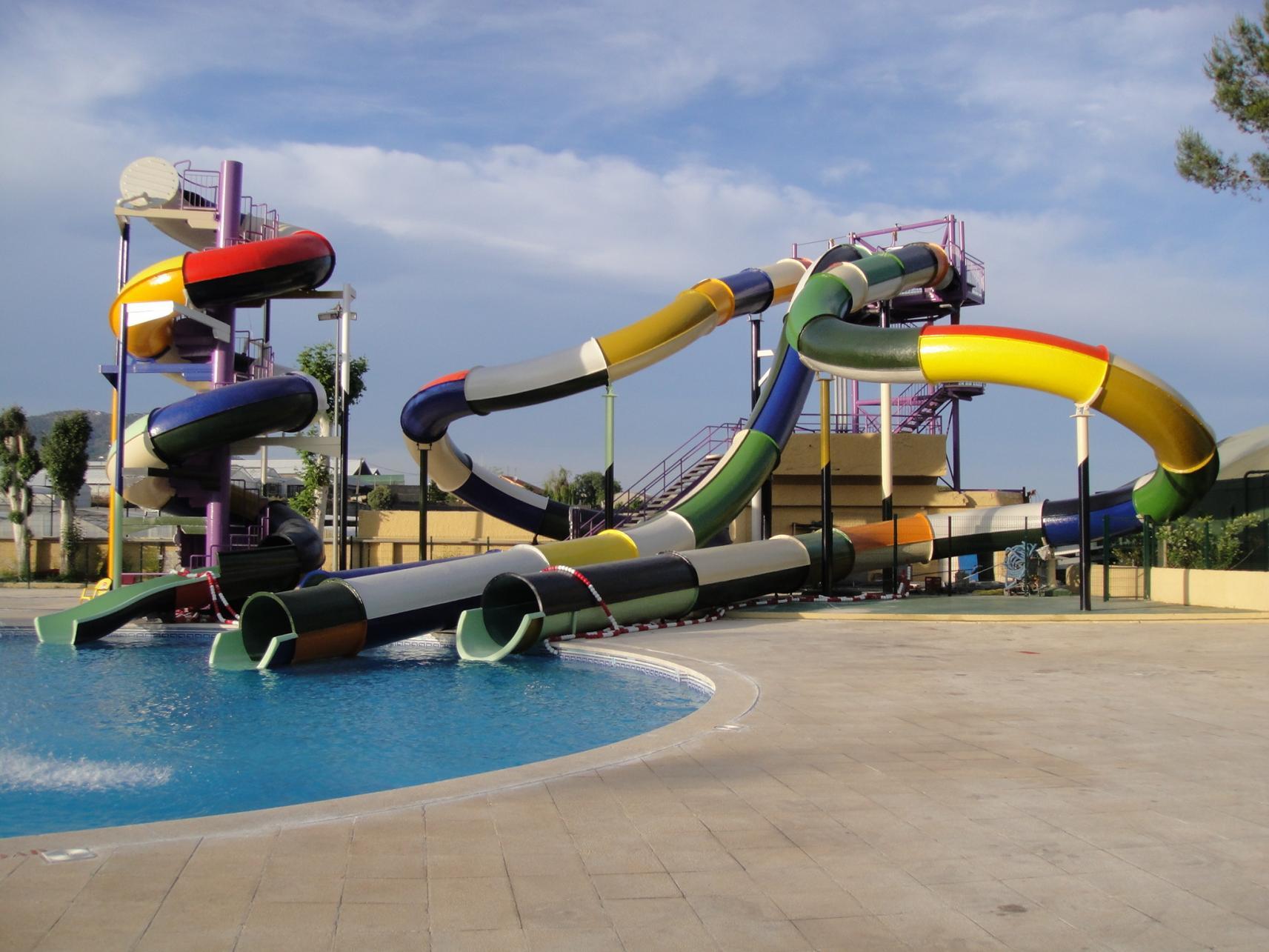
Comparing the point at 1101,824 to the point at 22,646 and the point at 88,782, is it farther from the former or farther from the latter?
the point at 22,646

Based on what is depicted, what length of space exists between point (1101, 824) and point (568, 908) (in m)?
2.63

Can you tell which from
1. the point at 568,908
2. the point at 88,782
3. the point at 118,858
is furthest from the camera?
the point at 88,782

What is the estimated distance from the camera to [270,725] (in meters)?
9.38

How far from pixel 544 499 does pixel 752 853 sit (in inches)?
801

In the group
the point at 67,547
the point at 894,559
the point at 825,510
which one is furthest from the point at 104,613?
the point at 67,547

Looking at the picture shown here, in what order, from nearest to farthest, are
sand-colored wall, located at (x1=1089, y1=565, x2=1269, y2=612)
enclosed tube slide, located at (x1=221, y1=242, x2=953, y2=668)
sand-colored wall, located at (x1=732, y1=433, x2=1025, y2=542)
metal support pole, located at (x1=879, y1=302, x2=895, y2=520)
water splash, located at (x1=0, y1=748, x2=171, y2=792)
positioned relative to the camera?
water splash, located at (x1=0, y1=748, x2=171, y2=792)
enclosed tube slide, located at (x1=221, y1=242, x2=953, y2=668)
sand-colored wall, located at (x1=1089, y1=565, x2=1269, y2=612)
metal support pole, located at (x1=879, y1=302, x2=895, y2=520)
sand-colored wall, located at (x1=732, y1=433, x2=1025, y2=542)

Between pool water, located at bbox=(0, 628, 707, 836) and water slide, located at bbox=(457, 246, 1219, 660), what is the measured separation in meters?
0.87

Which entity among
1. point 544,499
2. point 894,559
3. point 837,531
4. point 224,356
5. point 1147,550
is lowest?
point 894,559

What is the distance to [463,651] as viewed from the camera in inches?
516

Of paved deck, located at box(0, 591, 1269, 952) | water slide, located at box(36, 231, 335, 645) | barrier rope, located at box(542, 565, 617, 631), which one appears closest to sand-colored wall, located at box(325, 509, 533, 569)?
water slide, located at box(36, 231, 335, 645)

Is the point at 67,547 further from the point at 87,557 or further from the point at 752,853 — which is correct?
the point at 752,853

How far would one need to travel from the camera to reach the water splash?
721 centimetres

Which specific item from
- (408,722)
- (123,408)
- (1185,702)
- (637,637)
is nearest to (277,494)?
(123,408)

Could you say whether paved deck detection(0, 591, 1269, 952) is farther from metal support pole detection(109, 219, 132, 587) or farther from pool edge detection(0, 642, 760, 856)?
metal support pole detection(109, 219, 132, 587)
